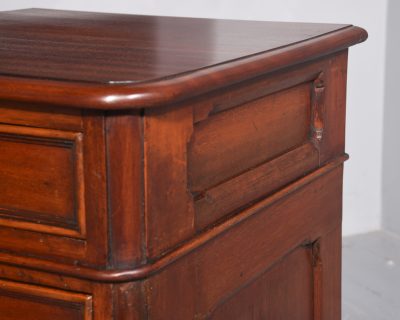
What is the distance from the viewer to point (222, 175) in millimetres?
1365

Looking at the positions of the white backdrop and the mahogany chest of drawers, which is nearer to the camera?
the mahogany chest of drawers

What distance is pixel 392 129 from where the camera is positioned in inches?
128

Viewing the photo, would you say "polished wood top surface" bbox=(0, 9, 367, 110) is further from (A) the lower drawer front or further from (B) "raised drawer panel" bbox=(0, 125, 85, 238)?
(A) the lower drawer front

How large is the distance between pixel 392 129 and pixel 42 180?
7.50ft

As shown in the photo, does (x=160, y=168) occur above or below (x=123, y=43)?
below

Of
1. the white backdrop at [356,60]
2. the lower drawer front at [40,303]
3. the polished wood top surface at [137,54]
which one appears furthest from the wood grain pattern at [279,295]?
the white backdrop at [356,60]

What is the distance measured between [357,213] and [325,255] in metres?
1.61

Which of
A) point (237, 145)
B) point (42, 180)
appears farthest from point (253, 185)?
point (42, 180)

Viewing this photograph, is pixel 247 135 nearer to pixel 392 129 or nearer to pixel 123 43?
pixel 123 43

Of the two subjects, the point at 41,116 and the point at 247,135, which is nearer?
the point at 41,116

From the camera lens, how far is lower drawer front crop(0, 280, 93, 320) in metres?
1.18

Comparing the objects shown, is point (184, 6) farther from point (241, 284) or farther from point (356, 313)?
point (241, 284)

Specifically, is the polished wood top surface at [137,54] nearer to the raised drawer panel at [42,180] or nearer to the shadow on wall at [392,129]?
the raised drawer panel at [42,180]

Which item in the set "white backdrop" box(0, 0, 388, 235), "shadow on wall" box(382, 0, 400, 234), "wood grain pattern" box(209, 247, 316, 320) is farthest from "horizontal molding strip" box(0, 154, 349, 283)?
"shadow on wall" box(382, 0, 400, 234)
